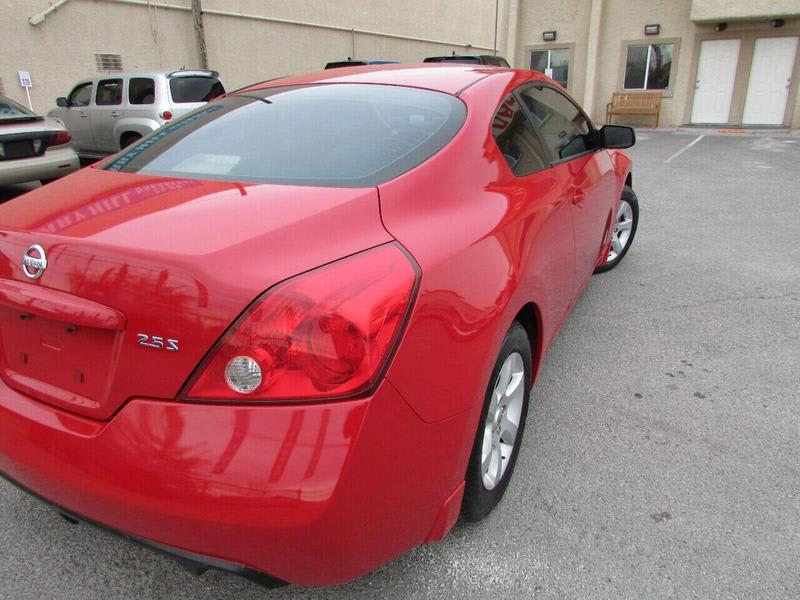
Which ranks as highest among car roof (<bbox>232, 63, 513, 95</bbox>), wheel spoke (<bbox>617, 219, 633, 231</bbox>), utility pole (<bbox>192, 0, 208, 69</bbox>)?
utility pole (<bbox>192, 0, 208, 69</bbox>)

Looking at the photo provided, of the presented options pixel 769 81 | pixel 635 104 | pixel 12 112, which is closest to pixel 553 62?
pixel 635 104

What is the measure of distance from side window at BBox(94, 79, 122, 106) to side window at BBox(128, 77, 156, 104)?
0.32 m

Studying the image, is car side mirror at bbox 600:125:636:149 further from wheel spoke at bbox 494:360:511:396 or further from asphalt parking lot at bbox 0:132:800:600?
wheel spoke at bbox 494:360:511:396

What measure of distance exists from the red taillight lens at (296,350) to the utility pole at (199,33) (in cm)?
1811

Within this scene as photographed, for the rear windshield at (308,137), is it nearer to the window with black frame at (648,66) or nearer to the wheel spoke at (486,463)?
the wheel spoke at (486,463)

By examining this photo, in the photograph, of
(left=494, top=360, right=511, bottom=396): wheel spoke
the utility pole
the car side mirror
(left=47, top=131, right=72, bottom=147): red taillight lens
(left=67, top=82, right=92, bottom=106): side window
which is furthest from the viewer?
the utility pole

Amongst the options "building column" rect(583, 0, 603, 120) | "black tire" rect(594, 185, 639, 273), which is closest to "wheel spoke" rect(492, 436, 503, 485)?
"black tire" rect(594, 185, 639, 273)

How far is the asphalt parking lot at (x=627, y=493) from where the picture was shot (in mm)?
1945

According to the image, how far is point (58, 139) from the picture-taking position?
7.39 metres

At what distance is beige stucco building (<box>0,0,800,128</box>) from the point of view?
14.7 m

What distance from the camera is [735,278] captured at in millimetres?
4875

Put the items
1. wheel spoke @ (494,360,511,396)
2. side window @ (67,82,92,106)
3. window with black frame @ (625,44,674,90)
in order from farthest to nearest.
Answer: window with black frame @ (625,44,674,90) < side window @ (67,82,92,106) < wheel spoke @ (494,360,511,396)

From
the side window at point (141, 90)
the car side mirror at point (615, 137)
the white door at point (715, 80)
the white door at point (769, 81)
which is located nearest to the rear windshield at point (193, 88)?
the side window at point (141, 90)

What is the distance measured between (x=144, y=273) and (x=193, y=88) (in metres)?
9.63
